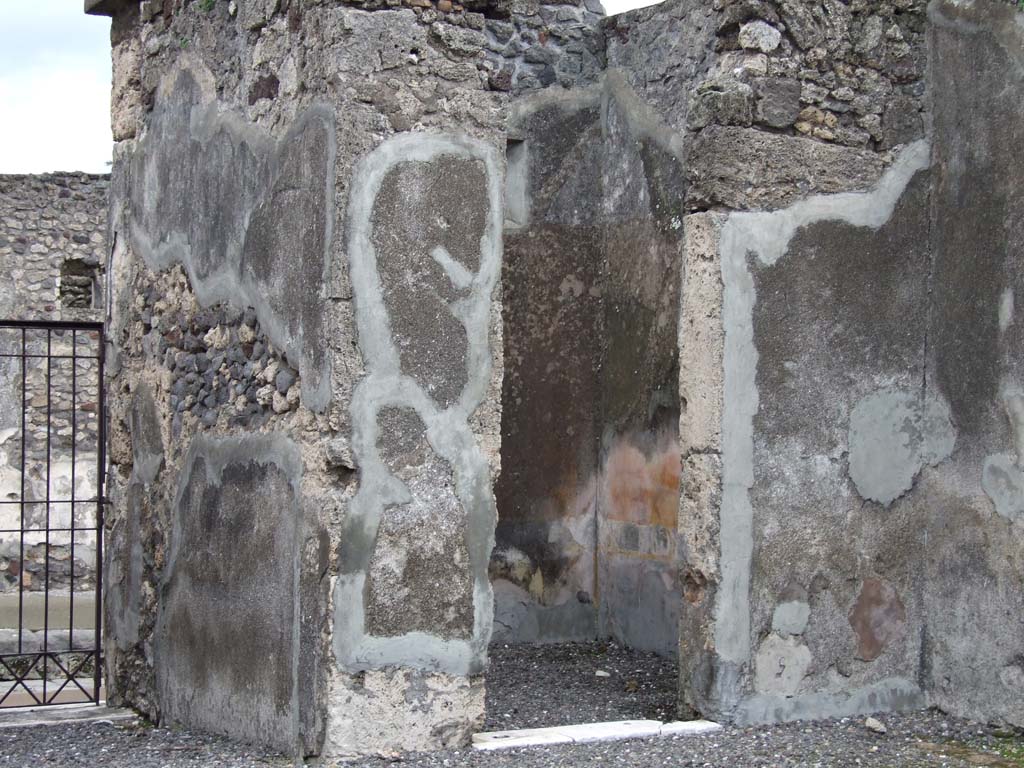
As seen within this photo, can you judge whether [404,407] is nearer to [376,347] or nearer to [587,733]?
[376,347]

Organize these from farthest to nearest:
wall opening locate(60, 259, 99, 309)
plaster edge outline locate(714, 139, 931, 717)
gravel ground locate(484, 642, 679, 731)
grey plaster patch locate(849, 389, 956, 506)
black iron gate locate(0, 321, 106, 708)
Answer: wall opening locate(60, 259, 99, 309)
black iron gate locate(0, 321, 106, 708)
gravel ground locate(484, 642, 679, 731)
grey plaster patch locate(849, 389, 956, 506)
plaster edge outline locate(714, 139, 931, 717)

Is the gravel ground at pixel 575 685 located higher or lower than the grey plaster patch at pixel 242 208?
lower

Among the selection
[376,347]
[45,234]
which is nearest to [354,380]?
[376,347]

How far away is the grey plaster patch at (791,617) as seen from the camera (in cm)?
554

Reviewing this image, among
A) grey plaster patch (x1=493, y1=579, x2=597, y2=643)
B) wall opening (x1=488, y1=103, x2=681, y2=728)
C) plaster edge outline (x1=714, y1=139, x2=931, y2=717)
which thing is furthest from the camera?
grey plaster patch (x1=493, y1=579, x2=597, y2=643)

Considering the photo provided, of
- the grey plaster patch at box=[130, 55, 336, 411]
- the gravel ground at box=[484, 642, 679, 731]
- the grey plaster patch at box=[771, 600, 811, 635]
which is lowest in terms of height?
the gravel ground at box=[484, 642, 679, 731]

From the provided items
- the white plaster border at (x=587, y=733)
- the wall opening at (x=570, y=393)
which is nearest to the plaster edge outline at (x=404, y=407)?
the white plaster border at (x=587, y=733)

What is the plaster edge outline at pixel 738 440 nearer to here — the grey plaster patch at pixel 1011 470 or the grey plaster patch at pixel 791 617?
the grey plaster patch at pixel 791 617

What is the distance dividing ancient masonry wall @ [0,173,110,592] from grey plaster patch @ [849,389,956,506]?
7.47 metres

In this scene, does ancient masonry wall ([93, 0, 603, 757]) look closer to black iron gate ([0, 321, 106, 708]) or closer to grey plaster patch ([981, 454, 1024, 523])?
grey plaster patch ([981, 454, 1024, 523])

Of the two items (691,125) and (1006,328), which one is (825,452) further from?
(691,125)

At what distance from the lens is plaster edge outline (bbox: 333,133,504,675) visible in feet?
15.4

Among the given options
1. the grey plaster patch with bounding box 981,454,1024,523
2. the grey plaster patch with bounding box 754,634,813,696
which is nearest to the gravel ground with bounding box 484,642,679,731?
the grey plaster patch with bounding box 754,634,813,696

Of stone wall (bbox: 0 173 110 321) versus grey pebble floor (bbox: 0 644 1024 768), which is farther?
stone wall (bbox: 0 173 110 321)
